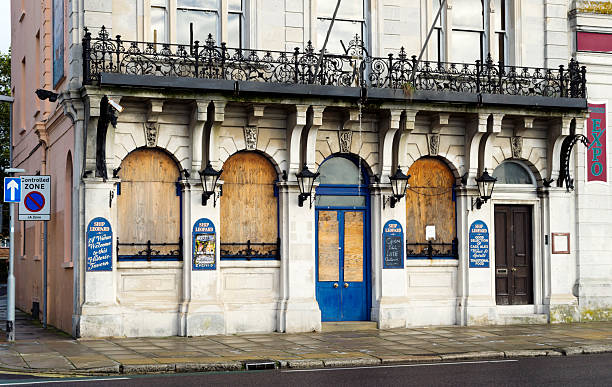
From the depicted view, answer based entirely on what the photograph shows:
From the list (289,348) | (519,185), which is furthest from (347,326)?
(519,185)

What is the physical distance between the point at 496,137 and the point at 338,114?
4.04 m

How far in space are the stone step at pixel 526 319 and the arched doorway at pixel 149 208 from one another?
26.0ft

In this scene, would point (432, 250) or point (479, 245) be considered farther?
point (479, 245)

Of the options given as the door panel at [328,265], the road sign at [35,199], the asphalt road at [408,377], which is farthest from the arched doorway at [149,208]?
the asphalt road at [408,377]

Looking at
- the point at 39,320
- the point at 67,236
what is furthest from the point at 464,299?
the point at 39,320

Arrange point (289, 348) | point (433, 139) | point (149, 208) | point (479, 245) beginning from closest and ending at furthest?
point (289, 348)
point (149, 208)
point (433, 139)
point (479, 245)

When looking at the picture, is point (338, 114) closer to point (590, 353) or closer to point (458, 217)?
point (458, 217)

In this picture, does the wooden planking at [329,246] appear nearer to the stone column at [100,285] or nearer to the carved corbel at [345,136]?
the carved corbel at [345,136]

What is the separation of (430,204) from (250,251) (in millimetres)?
4542

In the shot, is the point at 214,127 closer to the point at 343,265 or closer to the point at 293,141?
the point at 293,141

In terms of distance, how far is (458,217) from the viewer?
2200 centimetres

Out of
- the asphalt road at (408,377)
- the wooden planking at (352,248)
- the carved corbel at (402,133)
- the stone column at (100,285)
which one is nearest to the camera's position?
the asphalt road at (408,377)

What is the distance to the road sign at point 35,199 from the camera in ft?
61.5

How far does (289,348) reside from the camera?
17.2 m
